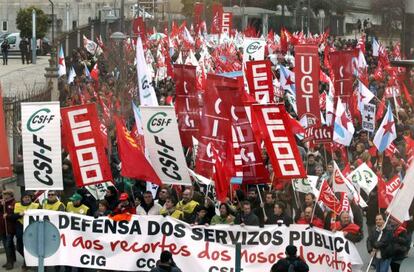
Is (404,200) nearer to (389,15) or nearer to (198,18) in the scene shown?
(389,15)

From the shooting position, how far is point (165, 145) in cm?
2197

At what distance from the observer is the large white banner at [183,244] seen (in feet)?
65.4

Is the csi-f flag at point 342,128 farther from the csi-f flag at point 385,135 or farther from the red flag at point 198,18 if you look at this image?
the red flag at point 198,18

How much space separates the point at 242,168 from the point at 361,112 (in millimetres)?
10123

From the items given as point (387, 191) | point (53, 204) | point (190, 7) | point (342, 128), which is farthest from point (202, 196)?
point (190, 7)

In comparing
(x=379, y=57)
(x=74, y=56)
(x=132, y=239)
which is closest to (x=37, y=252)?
(x=132, y=239)

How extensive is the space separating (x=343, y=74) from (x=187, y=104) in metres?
5.16

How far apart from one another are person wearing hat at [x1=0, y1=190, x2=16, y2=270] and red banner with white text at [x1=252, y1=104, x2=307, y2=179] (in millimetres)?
3682

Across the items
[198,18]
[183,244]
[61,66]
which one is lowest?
[198,18]

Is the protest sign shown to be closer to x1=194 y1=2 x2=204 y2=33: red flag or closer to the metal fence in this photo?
the metal fence

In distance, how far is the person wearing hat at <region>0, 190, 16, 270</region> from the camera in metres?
22.1

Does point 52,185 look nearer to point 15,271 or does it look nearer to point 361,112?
point 15,271

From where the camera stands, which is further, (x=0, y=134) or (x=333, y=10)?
(x=333, y=10)

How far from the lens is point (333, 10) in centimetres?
8888
